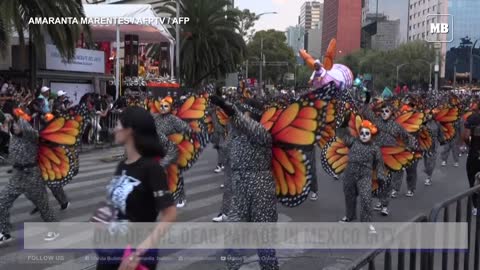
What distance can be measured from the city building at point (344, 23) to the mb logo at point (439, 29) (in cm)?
1867

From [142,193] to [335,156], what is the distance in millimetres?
5358

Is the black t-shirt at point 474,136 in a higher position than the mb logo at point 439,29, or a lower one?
lower

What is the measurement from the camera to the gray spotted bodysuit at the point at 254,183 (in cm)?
534

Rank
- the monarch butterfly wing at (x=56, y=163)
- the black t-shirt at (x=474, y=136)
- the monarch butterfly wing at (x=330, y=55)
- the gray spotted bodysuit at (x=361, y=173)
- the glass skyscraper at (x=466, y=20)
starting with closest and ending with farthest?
1. the monarch butterfly wing at (x=56, y=163)
2. the gray spotted bodysuit at (x=361, y=173)
3. the black t-shirt at (x=474, y=136)
4. the monarch butterfly wing at (x=330, y=55)
5. the glass skyscraper at (x=466, y=20)

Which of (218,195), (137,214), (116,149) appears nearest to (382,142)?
(218,195)

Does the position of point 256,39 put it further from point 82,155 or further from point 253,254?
point 253,254

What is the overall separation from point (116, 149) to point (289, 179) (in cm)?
1364

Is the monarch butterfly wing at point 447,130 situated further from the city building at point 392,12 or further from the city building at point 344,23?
the city building at point 392,12

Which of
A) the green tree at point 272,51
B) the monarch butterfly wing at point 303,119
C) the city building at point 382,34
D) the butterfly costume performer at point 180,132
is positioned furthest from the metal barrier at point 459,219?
the city building at point 382,34

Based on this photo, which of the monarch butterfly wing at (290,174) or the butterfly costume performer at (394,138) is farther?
the butterfly costume performer at (394,138)

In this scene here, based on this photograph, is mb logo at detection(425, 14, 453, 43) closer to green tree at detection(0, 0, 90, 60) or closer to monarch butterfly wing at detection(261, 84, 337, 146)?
green tree at detection(0, 0, 90, 60)

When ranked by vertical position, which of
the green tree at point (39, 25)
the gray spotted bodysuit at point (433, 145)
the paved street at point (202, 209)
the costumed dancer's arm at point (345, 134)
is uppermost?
the green tree at point (39, 25)

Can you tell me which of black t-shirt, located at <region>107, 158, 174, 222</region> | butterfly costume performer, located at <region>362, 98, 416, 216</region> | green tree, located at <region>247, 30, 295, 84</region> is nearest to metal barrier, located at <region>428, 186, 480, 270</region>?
black t-shirt, located at <region>107, 158, 174, 222</region>

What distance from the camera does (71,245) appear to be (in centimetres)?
674
